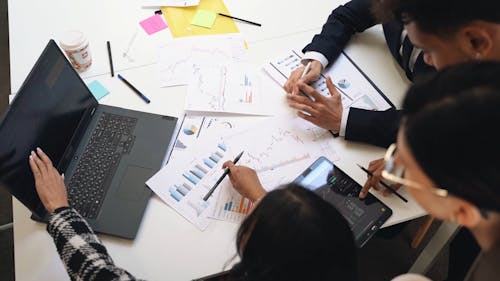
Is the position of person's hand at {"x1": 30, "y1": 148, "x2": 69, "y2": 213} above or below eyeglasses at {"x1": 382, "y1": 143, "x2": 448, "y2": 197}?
above

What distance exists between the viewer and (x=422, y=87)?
0.77 m

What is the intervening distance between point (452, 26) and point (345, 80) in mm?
525

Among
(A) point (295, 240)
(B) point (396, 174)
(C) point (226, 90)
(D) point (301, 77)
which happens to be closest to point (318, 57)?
(D) point (301, 77)

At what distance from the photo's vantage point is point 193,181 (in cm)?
120

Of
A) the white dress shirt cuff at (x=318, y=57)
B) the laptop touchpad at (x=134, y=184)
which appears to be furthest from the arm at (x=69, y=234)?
the white dress shirt cuff at (x=318, y=57)

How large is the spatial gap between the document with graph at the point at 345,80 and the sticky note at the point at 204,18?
273mm

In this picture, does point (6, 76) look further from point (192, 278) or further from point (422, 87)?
point (422, 87)

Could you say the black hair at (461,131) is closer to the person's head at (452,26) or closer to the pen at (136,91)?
the person's head at (452,26)

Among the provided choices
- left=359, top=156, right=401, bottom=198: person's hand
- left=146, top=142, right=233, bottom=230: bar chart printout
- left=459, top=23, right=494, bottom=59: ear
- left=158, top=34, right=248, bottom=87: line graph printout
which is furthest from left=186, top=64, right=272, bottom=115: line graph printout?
left=459, top=23, right=494, bottom=59: ear

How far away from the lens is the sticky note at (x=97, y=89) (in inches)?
54.1

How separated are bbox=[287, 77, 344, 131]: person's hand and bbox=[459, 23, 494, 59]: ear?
1.36ft

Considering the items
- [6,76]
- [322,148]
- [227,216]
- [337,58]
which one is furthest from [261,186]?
[6,76]

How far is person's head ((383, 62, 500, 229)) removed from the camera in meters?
0.67

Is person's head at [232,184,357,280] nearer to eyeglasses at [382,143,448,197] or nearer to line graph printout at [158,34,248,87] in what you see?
eyeglasses at [382,143,448,197]
